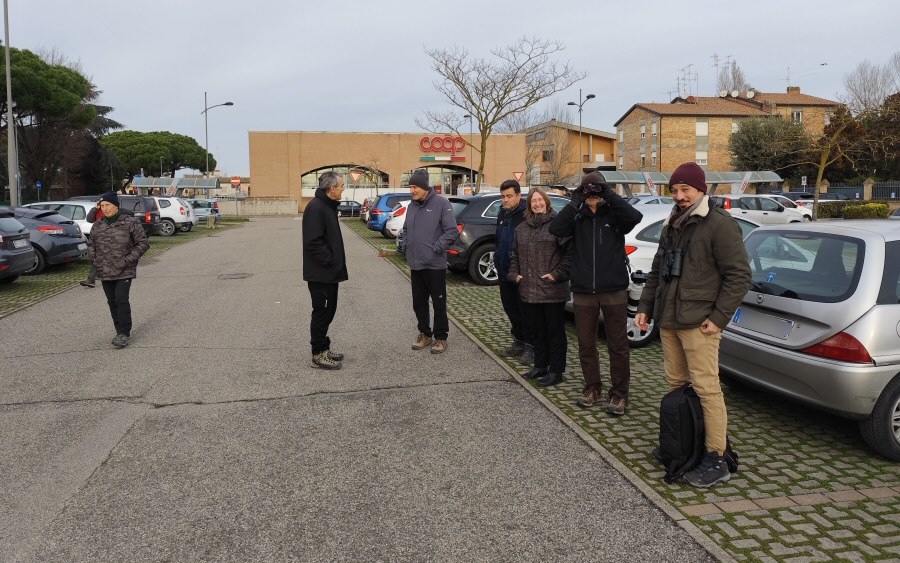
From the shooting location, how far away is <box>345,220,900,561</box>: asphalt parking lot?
11.7 ft

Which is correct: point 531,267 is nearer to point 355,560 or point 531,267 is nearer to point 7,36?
point 355,560

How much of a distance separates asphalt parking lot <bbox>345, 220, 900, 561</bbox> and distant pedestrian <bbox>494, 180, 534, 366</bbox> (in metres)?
0.86

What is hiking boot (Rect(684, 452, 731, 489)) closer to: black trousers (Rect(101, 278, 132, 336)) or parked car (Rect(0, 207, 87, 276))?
black trousers (Rect(101, 278, 132, 336))

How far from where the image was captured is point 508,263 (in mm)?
7188

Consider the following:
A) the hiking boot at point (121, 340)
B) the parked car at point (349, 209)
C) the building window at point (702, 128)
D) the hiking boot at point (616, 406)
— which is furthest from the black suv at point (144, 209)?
the building window at point (702, 128)

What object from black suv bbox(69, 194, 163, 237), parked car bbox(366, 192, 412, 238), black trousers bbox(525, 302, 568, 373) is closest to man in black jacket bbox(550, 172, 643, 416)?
black trousers bbox(525, 302, 568, 373)

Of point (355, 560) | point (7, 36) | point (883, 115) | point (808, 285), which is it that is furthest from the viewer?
point (883, 115)

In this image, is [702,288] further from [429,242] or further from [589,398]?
[429,242]

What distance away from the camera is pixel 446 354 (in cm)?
770

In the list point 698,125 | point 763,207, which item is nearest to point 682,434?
point 763,207

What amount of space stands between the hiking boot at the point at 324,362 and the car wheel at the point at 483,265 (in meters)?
6.26

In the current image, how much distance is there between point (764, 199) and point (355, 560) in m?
28.7

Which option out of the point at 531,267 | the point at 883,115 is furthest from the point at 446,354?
the point at 883,115

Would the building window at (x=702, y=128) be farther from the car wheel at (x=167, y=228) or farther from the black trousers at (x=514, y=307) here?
the black trousers at (x=514, y=307)
